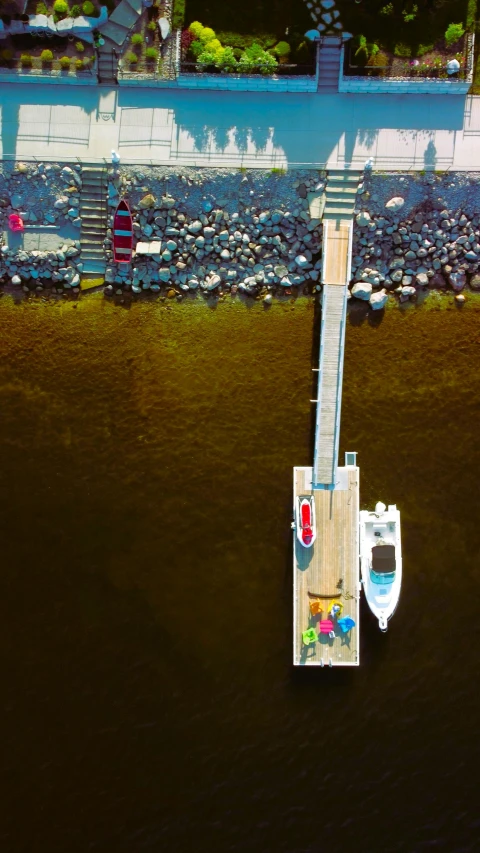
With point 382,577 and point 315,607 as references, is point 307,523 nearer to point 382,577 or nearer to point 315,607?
point 315,607

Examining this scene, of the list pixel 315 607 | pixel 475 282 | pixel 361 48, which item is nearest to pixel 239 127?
pixel 361 48

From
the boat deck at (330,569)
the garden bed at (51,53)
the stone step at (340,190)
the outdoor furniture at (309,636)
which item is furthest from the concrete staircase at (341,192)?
the outdoor furniture at (309,636)

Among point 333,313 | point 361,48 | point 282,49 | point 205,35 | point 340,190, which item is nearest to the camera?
point 361,48

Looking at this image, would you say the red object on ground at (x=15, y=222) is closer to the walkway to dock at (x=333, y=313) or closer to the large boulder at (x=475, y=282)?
the walkway to dock at (x=333, y=313)

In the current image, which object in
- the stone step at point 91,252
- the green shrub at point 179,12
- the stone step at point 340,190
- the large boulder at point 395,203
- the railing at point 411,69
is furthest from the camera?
the stone step at point 91,252

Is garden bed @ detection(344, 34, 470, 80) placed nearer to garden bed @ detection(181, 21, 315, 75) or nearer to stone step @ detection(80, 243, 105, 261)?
garden bed @ detection(181, 21, 315, 75)

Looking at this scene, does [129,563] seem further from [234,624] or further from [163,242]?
[163,242]

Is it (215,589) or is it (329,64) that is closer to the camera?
(329,64)

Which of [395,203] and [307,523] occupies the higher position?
[395,203]
